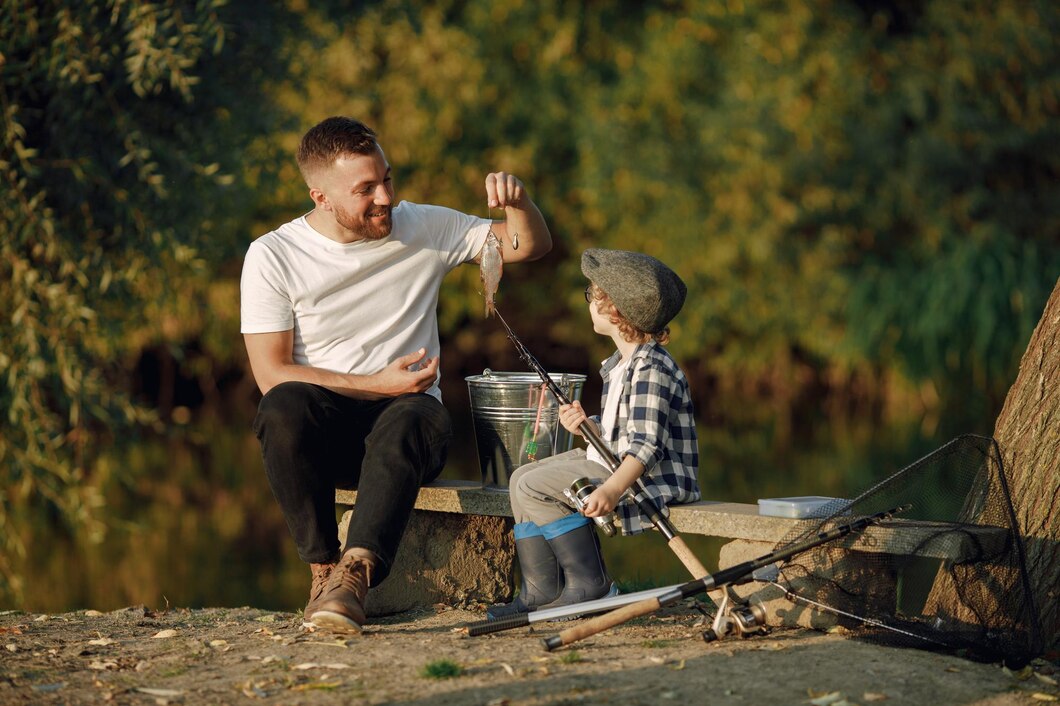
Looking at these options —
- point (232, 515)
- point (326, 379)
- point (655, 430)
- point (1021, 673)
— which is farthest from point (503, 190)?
point (232, 515)

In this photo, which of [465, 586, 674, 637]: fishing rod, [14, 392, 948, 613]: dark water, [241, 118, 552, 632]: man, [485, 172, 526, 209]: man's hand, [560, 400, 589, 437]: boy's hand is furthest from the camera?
[14, 392, 948, 613]: dark water

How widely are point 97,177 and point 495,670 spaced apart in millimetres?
5204

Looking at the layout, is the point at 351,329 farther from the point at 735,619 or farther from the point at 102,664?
the point at 735,619

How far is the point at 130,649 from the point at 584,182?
14.1m

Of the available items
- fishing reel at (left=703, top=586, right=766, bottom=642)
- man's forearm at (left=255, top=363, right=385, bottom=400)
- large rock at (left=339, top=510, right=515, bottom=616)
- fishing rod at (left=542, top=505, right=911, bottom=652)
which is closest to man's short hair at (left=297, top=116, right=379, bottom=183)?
man's forearm at (left=255, top=363, right=385, bottom=400)

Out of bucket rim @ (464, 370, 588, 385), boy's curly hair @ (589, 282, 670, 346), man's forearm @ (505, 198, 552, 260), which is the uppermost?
man's forearm @ (505, 198, 552, 260)

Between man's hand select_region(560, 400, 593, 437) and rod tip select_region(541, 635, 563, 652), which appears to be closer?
rod tip select_region(541, 635, 563, 652)

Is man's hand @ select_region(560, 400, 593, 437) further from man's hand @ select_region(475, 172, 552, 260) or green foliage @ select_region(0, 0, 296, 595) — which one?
green foliage @ select_region(0, 0, 296, 595)

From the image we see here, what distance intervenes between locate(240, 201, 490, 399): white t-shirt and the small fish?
6.0 inches

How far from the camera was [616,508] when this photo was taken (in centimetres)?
436

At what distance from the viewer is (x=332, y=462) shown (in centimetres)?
465

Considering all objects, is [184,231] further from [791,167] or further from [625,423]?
[791,167]

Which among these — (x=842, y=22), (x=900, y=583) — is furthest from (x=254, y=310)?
(x=842, y=22)

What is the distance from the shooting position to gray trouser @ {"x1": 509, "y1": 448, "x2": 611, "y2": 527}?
4.41 m
